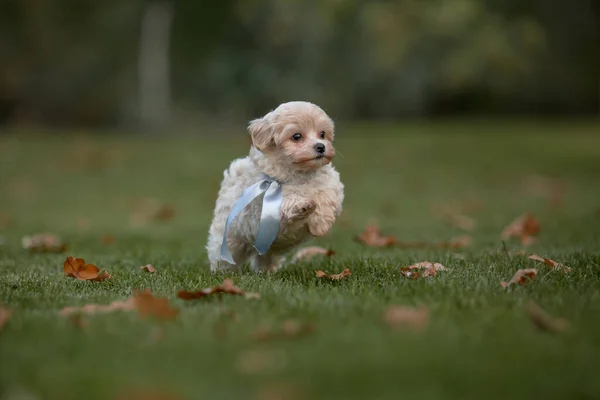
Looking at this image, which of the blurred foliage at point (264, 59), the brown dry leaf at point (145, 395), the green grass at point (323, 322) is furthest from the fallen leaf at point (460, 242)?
the blurred foliage at point (264, 59)

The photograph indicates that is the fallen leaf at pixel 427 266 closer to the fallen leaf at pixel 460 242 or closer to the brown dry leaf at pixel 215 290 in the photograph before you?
the brown dry leaf at pixel 215 290

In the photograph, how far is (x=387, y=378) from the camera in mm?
2455

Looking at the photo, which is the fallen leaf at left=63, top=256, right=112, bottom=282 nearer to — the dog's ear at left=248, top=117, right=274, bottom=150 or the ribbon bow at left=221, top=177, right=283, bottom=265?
the ribbon bow at left=221, top=177, right=283, bottom=265

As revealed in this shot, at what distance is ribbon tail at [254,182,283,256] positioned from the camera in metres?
4.32

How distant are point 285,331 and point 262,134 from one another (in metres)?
1.84

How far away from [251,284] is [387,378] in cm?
175

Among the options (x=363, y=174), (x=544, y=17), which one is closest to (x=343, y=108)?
(x=544, y=17)

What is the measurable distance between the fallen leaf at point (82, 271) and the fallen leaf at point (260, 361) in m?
2.05

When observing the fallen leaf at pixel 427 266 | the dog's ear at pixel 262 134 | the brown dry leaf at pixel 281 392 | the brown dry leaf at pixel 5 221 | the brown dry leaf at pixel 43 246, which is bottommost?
the brown dry leaf at pixel 5 221

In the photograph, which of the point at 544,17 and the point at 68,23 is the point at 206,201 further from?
the point at 544,17

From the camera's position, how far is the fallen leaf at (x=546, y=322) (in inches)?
117

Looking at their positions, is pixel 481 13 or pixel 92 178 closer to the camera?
pixel 92 178

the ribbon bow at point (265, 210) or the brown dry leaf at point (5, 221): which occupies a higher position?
the ribbon bow at point (265, 210)

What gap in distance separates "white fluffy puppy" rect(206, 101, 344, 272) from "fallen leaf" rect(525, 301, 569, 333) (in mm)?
1553
